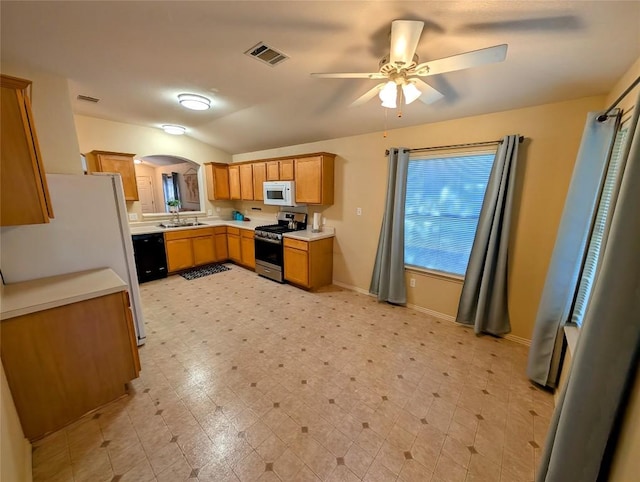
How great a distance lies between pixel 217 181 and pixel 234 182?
37 centimetres

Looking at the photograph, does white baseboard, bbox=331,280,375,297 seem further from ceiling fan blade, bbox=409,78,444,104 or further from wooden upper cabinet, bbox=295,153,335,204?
ceiling fan blade, bbox=409,78,444,104

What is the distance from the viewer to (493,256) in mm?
2607

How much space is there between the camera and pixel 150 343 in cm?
256

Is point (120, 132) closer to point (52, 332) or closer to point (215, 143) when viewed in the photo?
point (215, 143)

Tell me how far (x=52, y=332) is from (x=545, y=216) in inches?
165

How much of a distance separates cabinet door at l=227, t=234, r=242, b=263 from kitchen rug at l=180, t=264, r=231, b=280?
0.28 meters

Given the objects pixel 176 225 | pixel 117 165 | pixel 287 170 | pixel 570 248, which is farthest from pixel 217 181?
pixel 570 248

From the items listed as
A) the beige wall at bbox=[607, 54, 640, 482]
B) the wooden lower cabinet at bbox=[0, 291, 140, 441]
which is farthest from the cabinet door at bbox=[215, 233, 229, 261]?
the beige wall at bbox=[607, 54, 640, 482]

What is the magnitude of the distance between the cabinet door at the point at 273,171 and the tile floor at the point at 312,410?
100 inches

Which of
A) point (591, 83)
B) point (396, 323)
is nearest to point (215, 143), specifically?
point (396, 323)

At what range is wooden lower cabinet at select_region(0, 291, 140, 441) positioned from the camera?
1503 millimetres

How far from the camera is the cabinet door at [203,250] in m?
4.75

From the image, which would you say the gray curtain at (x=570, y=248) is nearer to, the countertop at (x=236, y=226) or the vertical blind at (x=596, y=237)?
the vertical blind at (x=596, y=237)

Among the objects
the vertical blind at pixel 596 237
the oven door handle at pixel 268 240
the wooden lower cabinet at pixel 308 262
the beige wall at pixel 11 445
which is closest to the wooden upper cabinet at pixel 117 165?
the oven door handle at pixel 268 240
